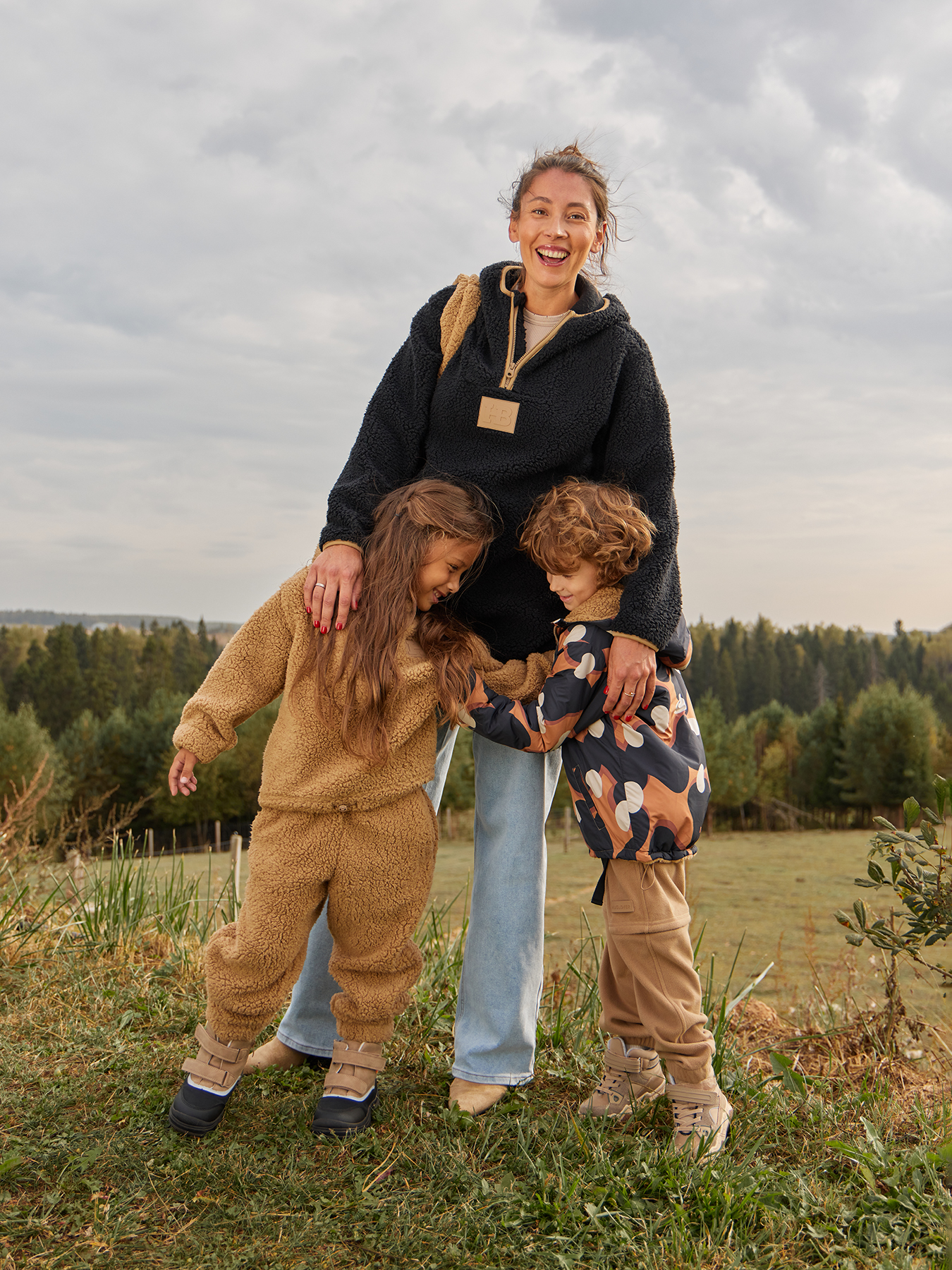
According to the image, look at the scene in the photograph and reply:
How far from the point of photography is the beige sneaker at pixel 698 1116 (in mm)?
2168

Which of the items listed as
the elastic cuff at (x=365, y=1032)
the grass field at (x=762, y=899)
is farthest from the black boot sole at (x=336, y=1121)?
the grass field at (x=762, y=899)

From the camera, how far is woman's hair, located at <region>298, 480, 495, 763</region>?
2.21 m

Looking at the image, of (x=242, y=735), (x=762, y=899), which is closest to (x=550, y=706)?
(x=762, y=899)

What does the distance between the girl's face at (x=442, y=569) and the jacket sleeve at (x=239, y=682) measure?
0.31 m

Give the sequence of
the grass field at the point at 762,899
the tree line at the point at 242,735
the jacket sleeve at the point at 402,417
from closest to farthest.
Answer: the jacket sleeve at the point at 402,417
the grass field at the point at 762,899
the tree line at the point at 242,735

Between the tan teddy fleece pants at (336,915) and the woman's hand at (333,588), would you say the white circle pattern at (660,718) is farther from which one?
the woman's hand at (333,588)

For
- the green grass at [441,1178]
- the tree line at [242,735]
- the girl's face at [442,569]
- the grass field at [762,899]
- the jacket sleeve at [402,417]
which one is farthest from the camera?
the tree line at [242,735]

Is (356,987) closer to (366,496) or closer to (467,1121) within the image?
→ (467,1121)

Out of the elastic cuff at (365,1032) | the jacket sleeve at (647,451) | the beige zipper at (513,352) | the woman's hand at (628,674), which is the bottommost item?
the elastic cuff at (365,1032)

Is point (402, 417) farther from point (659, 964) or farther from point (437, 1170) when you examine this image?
point (437, 1170)

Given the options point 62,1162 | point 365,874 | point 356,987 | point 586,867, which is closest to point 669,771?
point 365,874

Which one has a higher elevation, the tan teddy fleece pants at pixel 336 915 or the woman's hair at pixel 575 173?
the woman's hair at pixel 575 173

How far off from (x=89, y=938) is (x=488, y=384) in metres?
2.72

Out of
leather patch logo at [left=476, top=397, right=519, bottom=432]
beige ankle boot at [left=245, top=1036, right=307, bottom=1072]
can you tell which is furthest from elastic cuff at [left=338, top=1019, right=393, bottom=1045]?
leather patch logo at [left=476, top=397, right=519, bottom=432]
